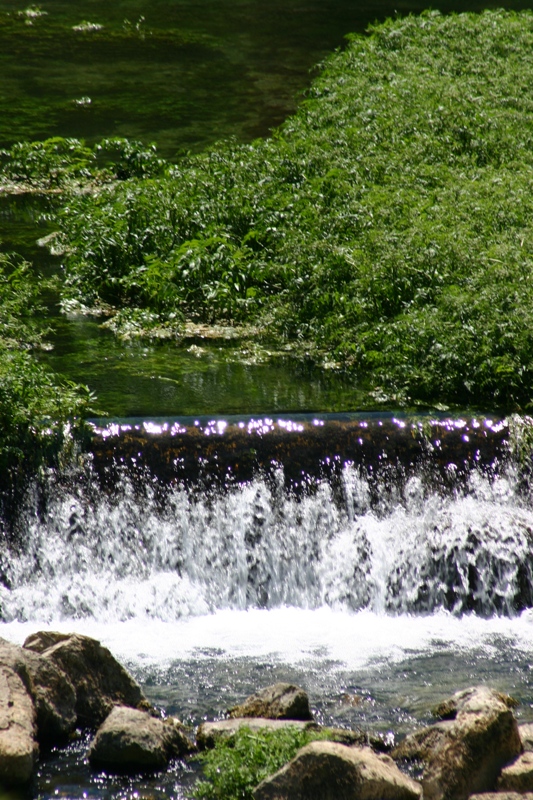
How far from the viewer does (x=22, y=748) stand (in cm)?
606

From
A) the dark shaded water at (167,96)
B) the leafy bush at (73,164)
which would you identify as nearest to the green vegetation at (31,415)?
the dark shaded water at (167,96)

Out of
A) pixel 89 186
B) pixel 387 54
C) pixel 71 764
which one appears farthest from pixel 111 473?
pixel 387 54

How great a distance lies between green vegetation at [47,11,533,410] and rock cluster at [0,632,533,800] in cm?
479

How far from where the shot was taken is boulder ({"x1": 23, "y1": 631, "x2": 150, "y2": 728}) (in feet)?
22.4

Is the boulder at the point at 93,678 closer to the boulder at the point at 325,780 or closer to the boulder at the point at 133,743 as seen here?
the boulder at the point at 133,743

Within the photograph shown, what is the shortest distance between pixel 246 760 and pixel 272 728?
0.36 metres

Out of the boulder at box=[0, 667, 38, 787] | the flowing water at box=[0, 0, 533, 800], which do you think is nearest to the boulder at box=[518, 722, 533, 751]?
the flowing water at box=[0, 0, 533, 800]

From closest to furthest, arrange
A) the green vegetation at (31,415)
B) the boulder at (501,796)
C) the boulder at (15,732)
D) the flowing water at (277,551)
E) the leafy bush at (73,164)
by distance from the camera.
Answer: the boulder at (501,796), the boulder at (15,732), the flowing water at (277,551), the green vegetation at (31,415), the leafy bush at (73,164)

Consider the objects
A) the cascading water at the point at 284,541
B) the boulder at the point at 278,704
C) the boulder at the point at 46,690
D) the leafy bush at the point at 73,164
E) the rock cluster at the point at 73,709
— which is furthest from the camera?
the leafy bush at the point at 73,164

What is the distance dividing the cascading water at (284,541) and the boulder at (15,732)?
→ 1720 mm

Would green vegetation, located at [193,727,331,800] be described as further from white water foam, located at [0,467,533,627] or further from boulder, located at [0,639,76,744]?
white water foam, located at [0,467,533,627]

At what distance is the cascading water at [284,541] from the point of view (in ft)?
28.2

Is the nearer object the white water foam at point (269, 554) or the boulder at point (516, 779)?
the boulder at point (516, 779)

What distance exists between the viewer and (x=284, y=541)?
9.32 meters
